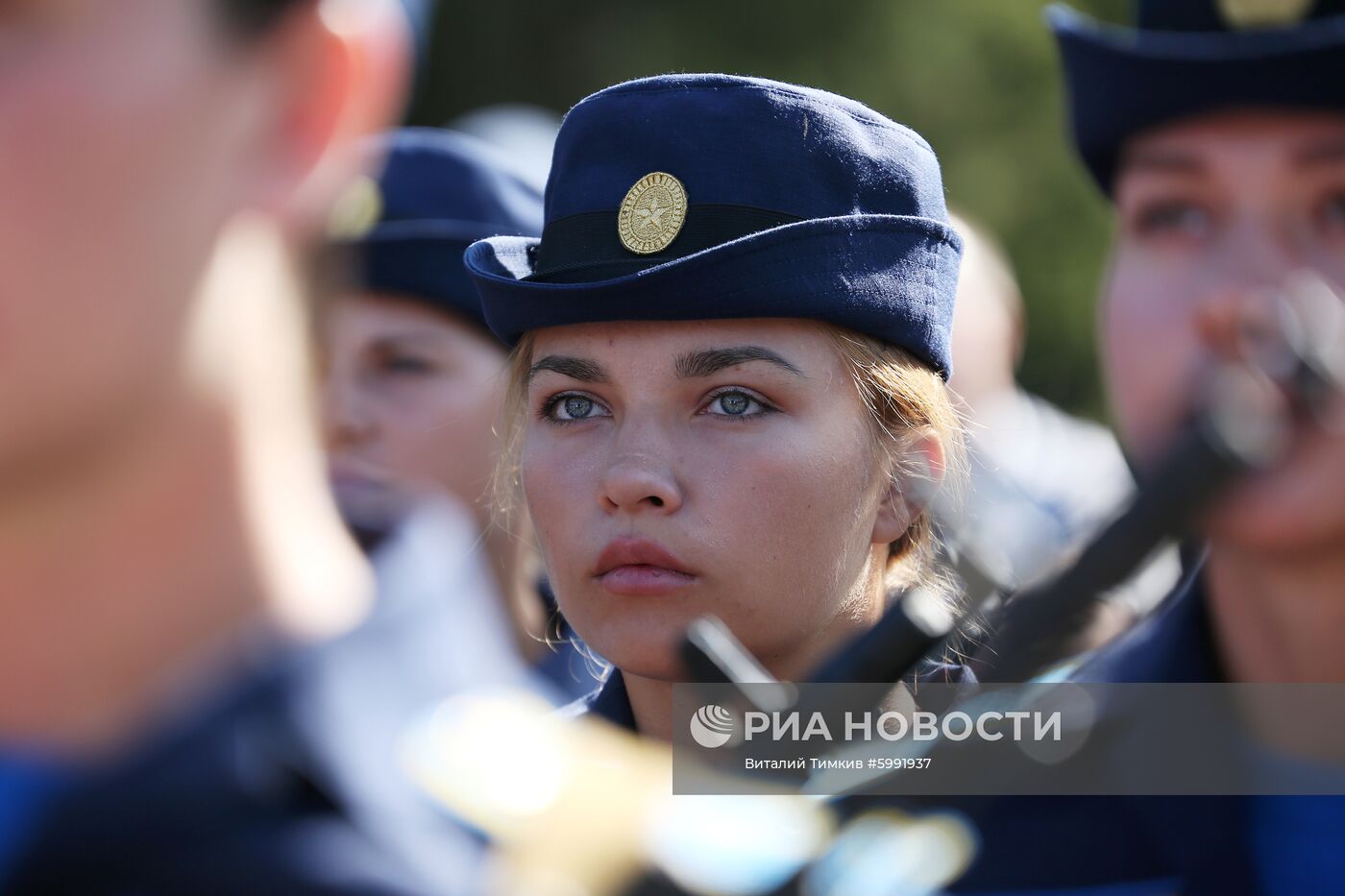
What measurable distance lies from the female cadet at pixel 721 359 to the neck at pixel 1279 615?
0.68 meters

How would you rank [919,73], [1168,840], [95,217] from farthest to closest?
[919,73], [1168,840], [95,217]

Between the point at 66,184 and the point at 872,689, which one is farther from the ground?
the point at 66,184

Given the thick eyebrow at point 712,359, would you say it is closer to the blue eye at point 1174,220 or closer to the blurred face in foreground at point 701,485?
the blurred face in foreground at point 701,485

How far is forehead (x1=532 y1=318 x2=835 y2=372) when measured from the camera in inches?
101

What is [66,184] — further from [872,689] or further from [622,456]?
[622,456]

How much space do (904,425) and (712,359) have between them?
0.39 meters

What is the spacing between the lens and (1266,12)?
6.48ft

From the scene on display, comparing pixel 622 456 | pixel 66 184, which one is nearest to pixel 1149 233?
pixel 622 456

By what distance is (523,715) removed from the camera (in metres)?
1.65

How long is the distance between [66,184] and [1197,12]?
4.45 feet

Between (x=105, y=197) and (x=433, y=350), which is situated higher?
(x=105, y=197)

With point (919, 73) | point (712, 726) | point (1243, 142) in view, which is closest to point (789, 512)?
point (712, 726)

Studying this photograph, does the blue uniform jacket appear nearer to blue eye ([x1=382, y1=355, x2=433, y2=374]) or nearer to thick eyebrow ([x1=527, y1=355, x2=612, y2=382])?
thick eyebrow ([x1=527, y1=355, x2=612, y2=382])

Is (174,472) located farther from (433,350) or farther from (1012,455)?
(1012,455)
